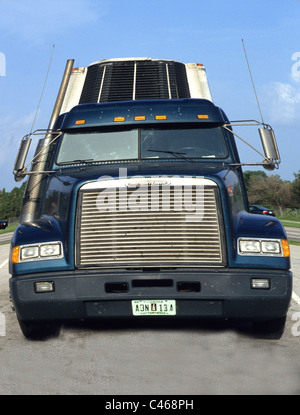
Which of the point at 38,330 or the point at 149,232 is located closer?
the point at 149,232

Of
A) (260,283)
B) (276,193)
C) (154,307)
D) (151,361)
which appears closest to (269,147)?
(260,283)

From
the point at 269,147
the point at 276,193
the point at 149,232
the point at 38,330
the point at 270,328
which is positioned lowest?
the point at 270,328

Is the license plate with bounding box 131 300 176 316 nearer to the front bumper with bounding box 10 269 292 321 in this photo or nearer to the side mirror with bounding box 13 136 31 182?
the front bumper with bounding box 10 269 292 321

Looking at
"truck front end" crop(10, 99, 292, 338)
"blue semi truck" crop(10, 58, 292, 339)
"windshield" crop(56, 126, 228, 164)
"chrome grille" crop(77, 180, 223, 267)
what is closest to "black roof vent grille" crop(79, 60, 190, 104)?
"windshield" crop(56, 126, 228, 164)

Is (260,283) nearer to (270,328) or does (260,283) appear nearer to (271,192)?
(270,328)

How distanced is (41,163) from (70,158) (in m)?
0.65

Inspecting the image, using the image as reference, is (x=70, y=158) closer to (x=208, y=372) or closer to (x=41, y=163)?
(x=41, y=163)

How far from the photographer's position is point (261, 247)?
6.32 meters

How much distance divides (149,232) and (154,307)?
2.47 ft

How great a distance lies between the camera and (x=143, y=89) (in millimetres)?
10555

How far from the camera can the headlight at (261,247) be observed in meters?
6.29
